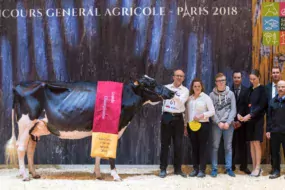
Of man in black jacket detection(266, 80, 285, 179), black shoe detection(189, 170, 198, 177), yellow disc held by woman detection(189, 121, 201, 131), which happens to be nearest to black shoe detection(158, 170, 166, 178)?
black shoe detection(189, 170, 198, 177)

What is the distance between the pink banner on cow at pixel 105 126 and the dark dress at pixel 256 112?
184cm

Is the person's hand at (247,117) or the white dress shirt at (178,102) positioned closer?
the white dress shirt at (178,102)

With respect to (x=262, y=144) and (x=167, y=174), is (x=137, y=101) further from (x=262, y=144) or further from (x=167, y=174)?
(x=262, y=144)

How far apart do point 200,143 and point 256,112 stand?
2.91 feet

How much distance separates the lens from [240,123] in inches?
250

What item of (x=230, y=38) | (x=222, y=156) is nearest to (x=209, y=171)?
(x=222, y=156)

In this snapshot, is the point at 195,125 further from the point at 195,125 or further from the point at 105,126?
the point at 105,126

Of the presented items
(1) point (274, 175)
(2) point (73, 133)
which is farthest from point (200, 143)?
(2) point (73, 133)

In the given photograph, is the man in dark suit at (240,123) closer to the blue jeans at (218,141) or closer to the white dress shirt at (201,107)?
the blue jeans at (218,141)

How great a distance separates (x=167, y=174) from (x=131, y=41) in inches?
84.2

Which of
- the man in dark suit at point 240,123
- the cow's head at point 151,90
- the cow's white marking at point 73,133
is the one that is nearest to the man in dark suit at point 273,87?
the man in dark suit at point 240,123

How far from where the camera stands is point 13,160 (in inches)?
279

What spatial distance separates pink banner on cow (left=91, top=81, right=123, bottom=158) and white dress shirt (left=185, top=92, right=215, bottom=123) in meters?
0.99

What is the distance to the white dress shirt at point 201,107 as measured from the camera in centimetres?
608
